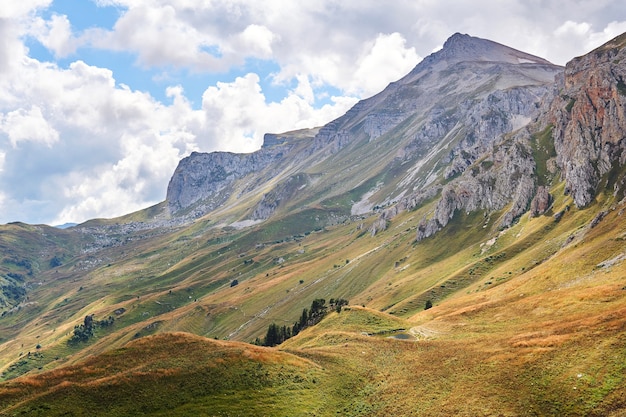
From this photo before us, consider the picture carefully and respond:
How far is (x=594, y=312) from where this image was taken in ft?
243

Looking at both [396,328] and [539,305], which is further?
[396,328]

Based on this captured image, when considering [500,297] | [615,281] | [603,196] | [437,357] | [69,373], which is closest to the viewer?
[69,373]

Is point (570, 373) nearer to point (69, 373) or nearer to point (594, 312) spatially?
point (594, 312)

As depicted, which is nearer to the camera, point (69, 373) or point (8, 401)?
point (8, 401)

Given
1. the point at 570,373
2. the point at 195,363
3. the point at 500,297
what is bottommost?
the point at 500,297

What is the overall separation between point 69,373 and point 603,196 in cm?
18190

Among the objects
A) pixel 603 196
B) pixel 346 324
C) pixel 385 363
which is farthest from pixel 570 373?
pixel 603 196

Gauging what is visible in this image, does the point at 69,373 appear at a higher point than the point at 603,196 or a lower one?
higher

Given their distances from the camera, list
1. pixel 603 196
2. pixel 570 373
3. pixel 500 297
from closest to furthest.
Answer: pixel 570 373 < pixel 500 297 < pixel 603 196

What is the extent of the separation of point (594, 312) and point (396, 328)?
138 feet

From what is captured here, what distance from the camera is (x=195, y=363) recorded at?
63219 mm

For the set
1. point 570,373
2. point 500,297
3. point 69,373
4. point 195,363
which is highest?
point 69,373

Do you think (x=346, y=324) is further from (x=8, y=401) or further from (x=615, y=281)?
(x=8, y=401)

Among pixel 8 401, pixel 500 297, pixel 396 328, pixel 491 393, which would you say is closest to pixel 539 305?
pixel 500 297
